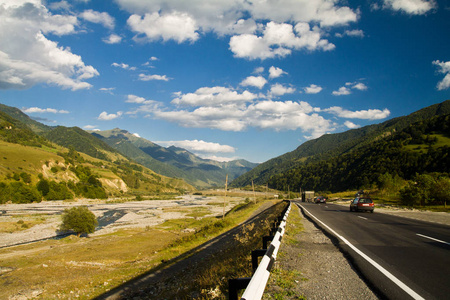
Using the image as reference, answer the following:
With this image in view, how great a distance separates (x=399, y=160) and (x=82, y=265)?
133119 mm

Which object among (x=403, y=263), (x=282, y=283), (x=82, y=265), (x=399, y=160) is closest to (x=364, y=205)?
(x=403, y=263)

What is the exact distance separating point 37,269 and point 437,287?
25663 mm

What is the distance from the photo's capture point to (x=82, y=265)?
21.6 meters

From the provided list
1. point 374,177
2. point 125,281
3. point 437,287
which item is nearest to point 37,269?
point 125,281

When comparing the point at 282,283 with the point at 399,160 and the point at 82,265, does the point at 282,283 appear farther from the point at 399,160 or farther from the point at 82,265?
the point at 399,160

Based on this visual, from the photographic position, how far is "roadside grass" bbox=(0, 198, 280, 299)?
15.3 metres

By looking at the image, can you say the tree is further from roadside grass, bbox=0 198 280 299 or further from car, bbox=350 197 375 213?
car, bbox=350 197 375 213

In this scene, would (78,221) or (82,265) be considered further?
(78,221)

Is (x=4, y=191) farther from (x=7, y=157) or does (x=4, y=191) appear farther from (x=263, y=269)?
(x=263, y=269)

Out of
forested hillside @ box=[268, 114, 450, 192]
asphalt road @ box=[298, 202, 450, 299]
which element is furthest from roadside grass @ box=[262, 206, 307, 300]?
forested hillside @ box=[268, 114, 450, 192]

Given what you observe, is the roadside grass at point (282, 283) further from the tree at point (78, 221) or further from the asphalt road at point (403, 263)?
the tree at point (78, 221)

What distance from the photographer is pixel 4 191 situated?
291 ft

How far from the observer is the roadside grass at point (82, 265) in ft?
50.1

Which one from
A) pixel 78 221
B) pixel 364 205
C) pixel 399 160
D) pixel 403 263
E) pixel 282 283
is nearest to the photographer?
pixel 282 283
